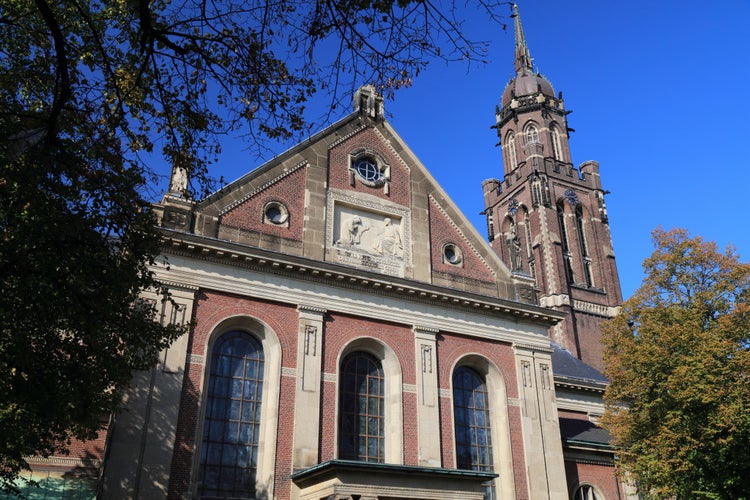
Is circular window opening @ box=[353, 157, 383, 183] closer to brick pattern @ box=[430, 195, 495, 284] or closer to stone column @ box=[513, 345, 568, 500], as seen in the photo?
brick pattern @ box=[430, 195, 495, 284]

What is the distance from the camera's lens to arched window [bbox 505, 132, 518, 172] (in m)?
63.5

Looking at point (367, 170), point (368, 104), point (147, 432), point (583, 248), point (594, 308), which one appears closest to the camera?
point (147, 432)

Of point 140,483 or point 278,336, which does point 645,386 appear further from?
point 140,483

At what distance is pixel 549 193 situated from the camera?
58.8 m

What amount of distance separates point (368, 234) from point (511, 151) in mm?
44101

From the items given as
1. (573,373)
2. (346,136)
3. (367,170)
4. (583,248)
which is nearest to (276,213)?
(367,170)

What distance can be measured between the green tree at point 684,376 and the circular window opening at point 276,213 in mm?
12347

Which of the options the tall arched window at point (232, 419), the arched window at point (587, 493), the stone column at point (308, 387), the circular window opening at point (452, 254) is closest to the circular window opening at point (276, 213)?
the stone column at point (308, 387)

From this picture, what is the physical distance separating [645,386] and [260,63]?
18080mm

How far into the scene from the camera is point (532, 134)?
6350 centimetres

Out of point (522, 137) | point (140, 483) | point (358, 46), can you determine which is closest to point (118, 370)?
point (140, 483)

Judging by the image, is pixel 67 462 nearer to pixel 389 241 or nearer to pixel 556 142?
pixel 389 241

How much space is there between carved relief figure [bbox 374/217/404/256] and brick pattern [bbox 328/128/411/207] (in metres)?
1.06

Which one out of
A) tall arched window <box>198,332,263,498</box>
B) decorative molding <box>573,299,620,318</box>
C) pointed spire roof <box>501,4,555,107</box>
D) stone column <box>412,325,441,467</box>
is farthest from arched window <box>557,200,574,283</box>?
tall arched window <box>198,332,263,498</box>
